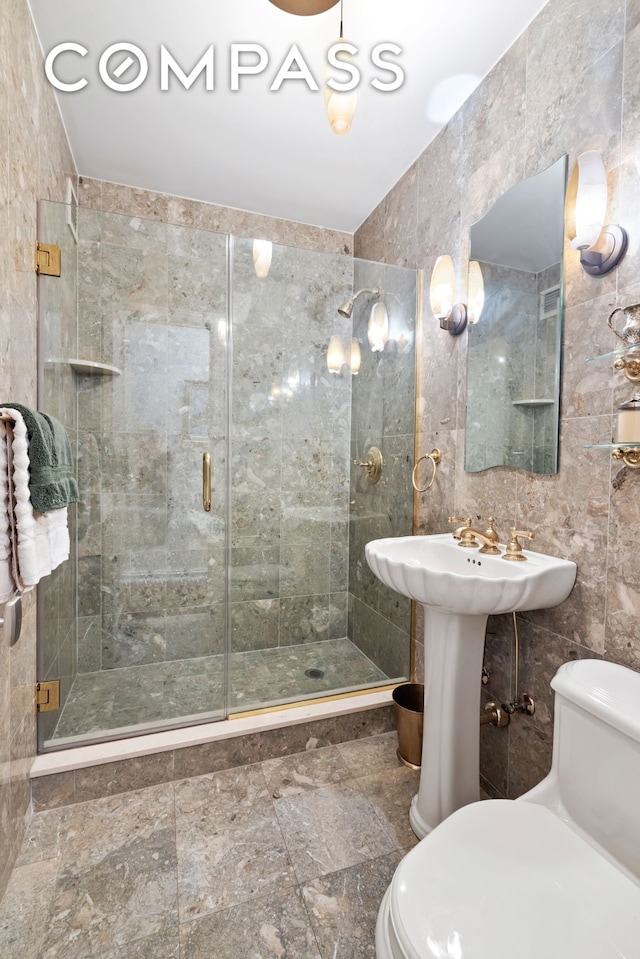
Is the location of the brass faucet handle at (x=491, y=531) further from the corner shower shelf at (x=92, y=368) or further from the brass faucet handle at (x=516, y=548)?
the corner shower shelf at (x=92, y=368)

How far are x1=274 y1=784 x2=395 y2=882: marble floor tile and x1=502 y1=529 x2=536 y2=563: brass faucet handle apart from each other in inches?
37.8

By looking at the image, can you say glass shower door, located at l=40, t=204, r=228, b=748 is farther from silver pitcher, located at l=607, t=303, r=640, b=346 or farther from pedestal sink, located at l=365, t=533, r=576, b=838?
silver pitcher, located at l=607, t=303, r=640, b=346

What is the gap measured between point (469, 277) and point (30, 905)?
7.80ft

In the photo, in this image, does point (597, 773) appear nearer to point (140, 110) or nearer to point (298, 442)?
point (298, 442)

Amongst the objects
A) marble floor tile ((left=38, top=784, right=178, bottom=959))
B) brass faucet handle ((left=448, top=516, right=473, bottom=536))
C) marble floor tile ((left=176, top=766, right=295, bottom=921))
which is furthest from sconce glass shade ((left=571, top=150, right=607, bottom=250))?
marble floor tile ((left=38, top=784, right=178, bottom=959))

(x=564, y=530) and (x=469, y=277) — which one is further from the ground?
(x=469, y=277)

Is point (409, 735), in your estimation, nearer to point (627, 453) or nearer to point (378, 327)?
point (627, 453)

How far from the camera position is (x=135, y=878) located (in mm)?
1228

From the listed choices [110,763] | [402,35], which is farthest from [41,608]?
[402,35]

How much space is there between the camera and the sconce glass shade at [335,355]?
232 cm

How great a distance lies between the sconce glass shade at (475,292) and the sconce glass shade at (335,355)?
0.78 m

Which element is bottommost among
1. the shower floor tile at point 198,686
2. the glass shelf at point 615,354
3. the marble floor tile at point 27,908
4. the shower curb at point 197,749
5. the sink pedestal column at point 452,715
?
the marble floor tile at point 27,908

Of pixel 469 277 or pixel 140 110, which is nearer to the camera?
pixel 469 277

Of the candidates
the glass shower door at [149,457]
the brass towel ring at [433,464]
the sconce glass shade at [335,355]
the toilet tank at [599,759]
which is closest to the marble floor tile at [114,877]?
the glass shower door at [149,457]
